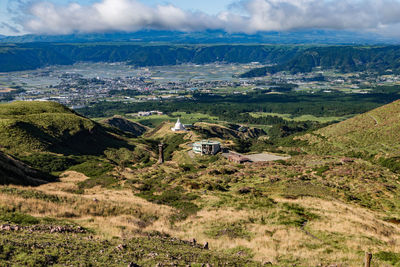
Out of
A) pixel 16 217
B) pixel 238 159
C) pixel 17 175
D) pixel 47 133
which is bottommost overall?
pixel 238 159

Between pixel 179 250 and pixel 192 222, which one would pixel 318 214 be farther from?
pixel 179 250

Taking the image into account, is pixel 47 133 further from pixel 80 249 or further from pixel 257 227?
pixel 80 249

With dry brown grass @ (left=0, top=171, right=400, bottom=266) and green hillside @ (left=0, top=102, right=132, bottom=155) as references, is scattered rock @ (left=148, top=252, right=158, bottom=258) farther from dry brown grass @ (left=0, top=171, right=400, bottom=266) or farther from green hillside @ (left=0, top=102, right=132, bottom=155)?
green hillside @ (left=0, top=102, right=132, bottom=155)

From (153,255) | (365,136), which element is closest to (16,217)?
(153,255)

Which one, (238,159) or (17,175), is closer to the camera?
(17,175)

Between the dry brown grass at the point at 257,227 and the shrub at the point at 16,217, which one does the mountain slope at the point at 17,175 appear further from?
the shrub at the point at 16,217

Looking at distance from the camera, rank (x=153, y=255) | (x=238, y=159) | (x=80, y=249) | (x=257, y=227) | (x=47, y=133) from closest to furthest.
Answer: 1. (x=80, y=249)
2. (x=153, y=255)
3. (x=257, y=227)
4. (x=238, y=159)
5. (x=47, y=133)
